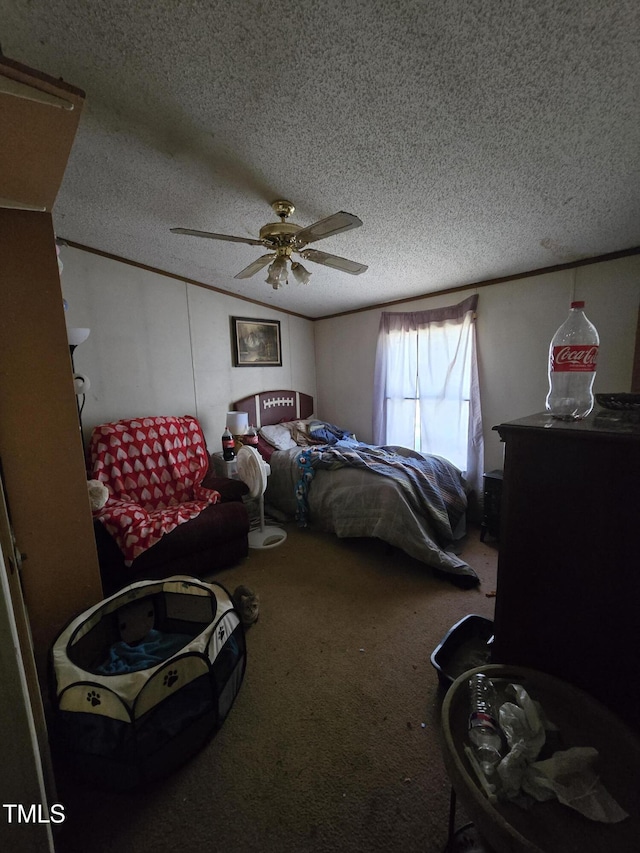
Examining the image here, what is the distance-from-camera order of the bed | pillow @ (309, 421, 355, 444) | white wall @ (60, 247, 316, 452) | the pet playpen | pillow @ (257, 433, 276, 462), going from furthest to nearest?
1. pillow @ (309, 421, 355, 444)
2. pillow @ (257, 433, 276, 462)
3. white wall @ (60, 247, 316, 452)
4. the bed
5. the pet playpen

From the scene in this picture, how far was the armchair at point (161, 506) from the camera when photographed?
79.5 inches

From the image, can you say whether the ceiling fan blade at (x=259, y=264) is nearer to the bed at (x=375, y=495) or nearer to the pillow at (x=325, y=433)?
the bed at (x=375, y=495)

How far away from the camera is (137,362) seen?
3.02 metres

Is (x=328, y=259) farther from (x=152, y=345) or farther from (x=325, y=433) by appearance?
(x=325, y=433)

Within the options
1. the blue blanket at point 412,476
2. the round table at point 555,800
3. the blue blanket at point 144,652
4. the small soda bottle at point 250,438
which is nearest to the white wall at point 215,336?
the small soda bottle at point 250,438

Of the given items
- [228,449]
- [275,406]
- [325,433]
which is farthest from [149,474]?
[325,433]

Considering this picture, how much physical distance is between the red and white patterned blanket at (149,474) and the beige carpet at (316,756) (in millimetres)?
913

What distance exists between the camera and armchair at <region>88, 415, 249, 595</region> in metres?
2.02

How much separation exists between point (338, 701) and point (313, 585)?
817mm

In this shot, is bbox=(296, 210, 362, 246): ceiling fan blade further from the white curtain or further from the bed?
the white curtain

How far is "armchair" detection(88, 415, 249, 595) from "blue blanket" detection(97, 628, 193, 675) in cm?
59

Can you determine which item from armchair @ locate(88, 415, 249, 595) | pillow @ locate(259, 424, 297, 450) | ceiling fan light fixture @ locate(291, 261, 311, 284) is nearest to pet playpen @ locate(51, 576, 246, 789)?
armchair @ locate(88, 415, 249, 595)

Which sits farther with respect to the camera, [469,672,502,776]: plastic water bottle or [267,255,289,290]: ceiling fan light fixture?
[267,255,289,290]: ceiling fan light fixture

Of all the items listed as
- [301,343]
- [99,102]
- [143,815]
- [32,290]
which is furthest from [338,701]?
[301,343]
